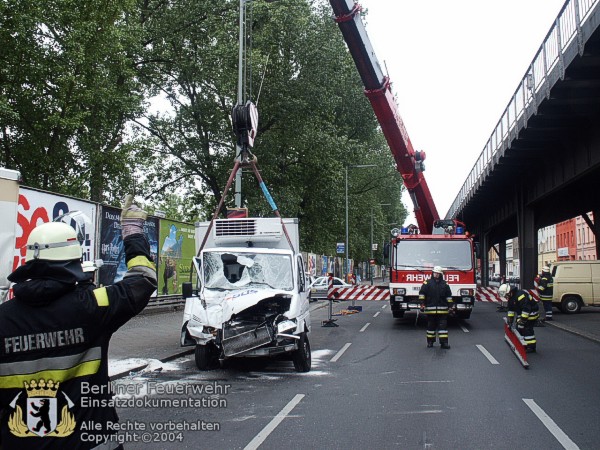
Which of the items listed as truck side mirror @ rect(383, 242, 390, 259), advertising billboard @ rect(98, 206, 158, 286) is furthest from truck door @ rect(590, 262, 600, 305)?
advertising billboard @ rect(98, 206, 158, 286)

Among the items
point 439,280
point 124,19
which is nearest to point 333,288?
point 439,280

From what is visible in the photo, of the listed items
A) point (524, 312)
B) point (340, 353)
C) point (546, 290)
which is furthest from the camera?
point (546, 290)

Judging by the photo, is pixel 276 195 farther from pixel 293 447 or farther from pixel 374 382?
pixel 293 447

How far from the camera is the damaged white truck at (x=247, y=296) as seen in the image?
984 cm

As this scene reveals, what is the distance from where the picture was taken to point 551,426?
653cm

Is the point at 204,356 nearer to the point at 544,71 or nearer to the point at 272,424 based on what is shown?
the point at 272,424

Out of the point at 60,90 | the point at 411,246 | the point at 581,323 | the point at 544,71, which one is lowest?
the point at 581,323

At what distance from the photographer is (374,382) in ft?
30.7

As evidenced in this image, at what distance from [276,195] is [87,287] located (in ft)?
84.9

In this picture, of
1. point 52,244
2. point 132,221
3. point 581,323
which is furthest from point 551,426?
point 581,323

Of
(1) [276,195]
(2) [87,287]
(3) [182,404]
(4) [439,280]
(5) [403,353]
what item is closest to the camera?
(2) [87,287]

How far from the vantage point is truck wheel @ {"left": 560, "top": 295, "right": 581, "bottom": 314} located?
2444 cm

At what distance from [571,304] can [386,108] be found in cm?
1243

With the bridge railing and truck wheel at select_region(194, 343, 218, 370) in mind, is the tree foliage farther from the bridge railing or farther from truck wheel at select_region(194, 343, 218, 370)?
truck wheel at select_region(194, 343, 218, 370)
